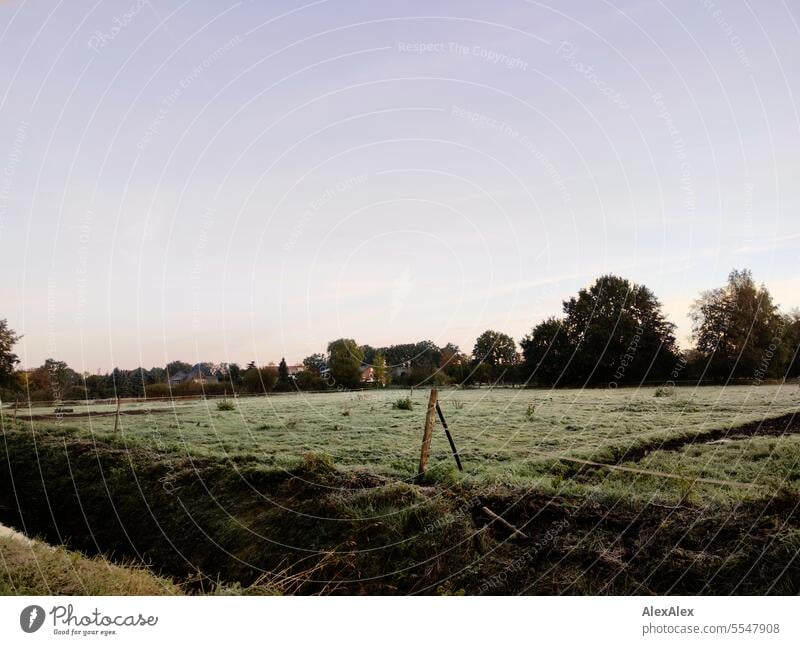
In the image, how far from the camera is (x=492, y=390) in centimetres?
1961

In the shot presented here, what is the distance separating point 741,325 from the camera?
10.2 meters

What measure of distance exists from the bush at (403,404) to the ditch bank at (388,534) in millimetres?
5514

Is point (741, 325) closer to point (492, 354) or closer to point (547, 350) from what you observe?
point (492, 354)

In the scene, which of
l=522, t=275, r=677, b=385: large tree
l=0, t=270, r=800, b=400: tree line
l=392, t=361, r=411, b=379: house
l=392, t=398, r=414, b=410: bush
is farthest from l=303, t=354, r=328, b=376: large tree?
l=522, t=275, r=677, b=385: large tree

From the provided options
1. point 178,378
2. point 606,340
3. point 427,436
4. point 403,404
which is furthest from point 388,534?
point 606,340

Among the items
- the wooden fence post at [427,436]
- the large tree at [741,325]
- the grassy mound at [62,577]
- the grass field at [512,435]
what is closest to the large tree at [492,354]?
the grass field at [512,435]

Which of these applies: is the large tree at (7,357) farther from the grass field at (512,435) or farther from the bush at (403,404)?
the bush at (403,404)

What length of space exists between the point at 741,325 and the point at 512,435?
503 centimetres

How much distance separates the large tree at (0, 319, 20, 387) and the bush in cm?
899

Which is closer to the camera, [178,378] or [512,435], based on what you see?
[178,378]

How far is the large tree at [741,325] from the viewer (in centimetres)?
825

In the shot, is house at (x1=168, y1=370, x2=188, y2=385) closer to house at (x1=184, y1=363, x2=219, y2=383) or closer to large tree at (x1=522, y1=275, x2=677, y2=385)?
house at (x1=184, y1=363, x2=219, y2=383)

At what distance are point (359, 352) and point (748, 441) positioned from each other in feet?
21.4
